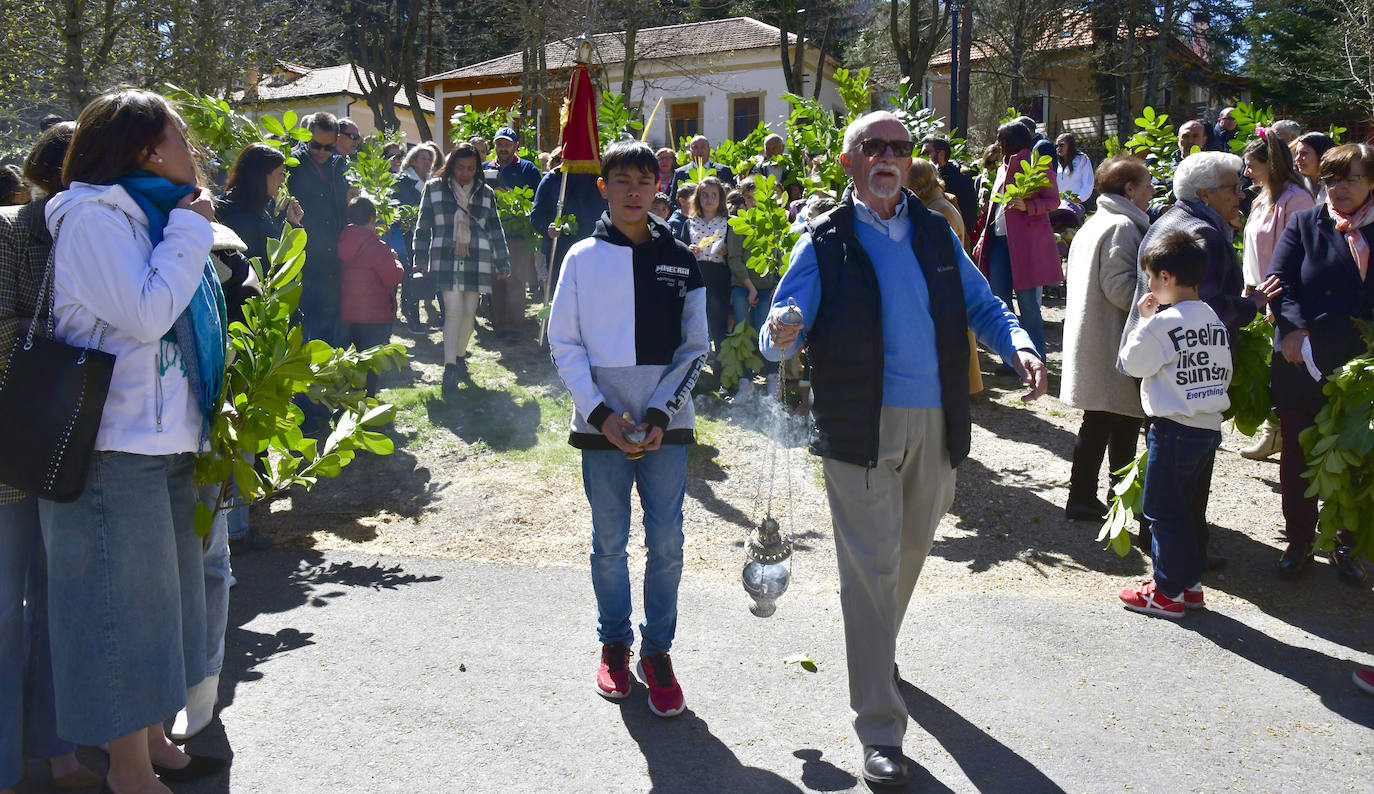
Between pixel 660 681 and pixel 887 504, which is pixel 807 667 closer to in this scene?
pixel 660 681

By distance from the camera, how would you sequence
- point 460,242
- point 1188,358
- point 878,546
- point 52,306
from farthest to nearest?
point 460,242 < point 1188,358 < point 878,546 < point 52,306

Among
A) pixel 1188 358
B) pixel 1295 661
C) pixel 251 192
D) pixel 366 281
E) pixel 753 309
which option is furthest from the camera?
pixel 753 309

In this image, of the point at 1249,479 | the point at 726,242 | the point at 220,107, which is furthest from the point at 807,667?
the point at 220,107

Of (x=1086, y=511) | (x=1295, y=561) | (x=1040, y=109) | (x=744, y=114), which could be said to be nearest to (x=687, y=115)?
(x=744, y=114)

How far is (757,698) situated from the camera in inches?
158

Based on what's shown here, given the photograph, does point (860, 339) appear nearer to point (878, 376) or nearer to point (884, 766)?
point (878, 376)

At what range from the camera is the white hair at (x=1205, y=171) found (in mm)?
5242

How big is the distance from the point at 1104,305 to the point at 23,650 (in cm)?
508

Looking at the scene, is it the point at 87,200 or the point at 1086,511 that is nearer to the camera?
the point at 87,200

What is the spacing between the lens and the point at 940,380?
3506 millimetres

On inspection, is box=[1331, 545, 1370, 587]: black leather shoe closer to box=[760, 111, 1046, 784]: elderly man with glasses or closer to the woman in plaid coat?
box=[760, 111, 1046, 784]: elderly man with glasses

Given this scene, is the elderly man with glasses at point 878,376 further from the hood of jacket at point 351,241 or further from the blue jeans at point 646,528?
the hood of jacket at point 351,241

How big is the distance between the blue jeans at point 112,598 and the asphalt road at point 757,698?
1.60 ft

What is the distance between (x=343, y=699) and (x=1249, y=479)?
5.84m
